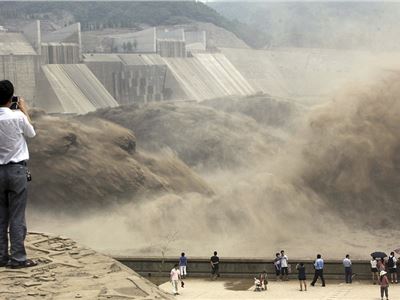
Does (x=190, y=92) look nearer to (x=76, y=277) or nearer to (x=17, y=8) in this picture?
(x=17, y=8)

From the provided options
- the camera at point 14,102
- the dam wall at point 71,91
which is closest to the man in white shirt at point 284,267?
the camera at point 14,102

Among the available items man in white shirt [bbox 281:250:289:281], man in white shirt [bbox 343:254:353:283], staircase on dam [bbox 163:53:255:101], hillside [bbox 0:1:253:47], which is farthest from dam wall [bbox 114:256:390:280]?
hillside [bbox 0:1:253:47]

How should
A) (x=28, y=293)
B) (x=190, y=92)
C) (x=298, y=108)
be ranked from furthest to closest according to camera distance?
(x=190, y=92) < (x=298, y=108) < (x=28, y=293)

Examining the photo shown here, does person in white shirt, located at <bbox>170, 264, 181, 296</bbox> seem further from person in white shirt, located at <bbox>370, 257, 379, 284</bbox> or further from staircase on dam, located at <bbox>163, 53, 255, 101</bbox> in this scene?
staircase on dam, located at <bbox>163, 53, 255, 101</bbox>

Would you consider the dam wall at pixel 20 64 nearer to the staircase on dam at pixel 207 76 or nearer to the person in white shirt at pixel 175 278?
the staircase on dam at pixel 207 76

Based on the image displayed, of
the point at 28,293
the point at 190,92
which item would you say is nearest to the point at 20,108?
the point at 28,293

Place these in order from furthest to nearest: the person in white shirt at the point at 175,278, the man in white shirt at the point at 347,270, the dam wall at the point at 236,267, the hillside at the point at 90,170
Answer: the hillside at the point at 90,170 < the dam wall at the point at 236,267 < the man in white shirt at the point at 347,270 < the person in white shirt at the point at 175,278
